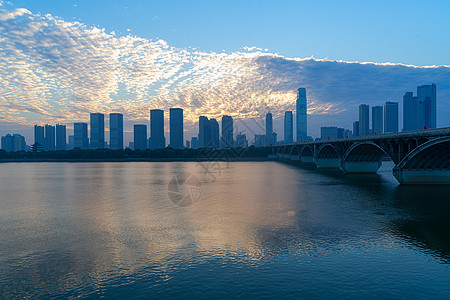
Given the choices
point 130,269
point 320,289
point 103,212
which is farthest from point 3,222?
point 320,289

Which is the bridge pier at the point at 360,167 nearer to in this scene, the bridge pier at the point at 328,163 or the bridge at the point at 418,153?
the bridge at the point at 418,153

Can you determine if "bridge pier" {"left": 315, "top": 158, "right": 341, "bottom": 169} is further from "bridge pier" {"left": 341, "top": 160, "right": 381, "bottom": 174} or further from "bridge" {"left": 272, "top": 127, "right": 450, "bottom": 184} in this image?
"bridge" {"left": 272, "top": 127, "right": 450, "bottom": 184}

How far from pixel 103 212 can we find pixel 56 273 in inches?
696

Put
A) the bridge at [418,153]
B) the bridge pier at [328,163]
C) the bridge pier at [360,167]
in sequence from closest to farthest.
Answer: the bridge at [418,153], the bridge pier at [360,167], the bridge pier at [328,163]

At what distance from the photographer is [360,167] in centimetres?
8525

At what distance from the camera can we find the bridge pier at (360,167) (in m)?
84.1

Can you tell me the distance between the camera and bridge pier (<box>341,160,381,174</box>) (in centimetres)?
8412

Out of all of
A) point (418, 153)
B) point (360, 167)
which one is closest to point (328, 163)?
point (360, 167)

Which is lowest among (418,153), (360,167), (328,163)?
(328,163)

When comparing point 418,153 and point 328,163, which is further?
point 328,163

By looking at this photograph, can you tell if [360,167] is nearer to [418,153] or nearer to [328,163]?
[328,163]

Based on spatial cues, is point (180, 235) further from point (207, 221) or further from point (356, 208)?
point (356, 208)

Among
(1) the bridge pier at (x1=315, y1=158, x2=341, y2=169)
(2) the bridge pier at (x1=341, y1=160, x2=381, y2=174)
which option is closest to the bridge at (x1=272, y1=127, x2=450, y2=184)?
(2) the bridge pier at (x1=341, y1=160, x2=381, y2=174)

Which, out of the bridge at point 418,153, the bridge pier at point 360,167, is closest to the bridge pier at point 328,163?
the bridge pier at point 360,167
